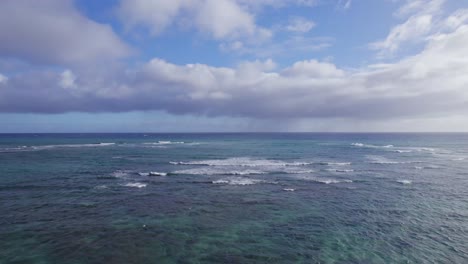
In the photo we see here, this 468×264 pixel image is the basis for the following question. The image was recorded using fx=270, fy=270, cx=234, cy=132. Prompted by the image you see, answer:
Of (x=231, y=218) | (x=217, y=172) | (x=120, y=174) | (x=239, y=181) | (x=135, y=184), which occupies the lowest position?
(x=231, y=218)

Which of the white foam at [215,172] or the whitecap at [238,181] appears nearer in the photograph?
the whitecap at [238,181]

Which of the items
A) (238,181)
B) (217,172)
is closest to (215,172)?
(217,172)

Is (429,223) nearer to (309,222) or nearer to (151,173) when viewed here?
(309,222)

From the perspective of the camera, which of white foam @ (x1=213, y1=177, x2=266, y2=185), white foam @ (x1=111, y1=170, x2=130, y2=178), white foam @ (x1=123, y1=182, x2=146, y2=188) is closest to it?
white foam @ (x1=123, y1=182, x2=146, y2=188)

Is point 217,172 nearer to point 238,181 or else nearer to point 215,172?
point 215,172

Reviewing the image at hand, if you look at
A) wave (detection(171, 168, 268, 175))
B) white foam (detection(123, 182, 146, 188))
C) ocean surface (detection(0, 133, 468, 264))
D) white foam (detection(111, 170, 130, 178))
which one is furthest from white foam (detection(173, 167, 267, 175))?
white foam (detection(123, 182, 146, 188))

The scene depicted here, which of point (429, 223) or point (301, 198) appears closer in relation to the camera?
point (429, 223)

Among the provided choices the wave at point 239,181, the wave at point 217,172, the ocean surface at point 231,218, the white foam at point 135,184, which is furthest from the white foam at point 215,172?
the white foam at point 135,184

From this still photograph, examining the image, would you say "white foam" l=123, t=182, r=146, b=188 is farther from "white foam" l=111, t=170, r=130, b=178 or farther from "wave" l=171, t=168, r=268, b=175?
"wave" l=171, t=168, r=268, b=175

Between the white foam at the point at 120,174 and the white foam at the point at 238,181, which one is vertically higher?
the white foam at the point at 120,174

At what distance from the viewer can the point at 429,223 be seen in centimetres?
2288

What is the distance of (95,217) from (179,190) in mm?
11061

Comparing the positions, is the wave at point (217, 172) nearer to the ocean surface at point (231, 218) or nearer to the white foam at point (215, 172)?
the white foam at point (215, 172)

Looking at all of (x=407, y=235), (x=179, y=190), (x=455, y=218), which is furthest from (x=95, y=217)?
(x=455, y=218)
